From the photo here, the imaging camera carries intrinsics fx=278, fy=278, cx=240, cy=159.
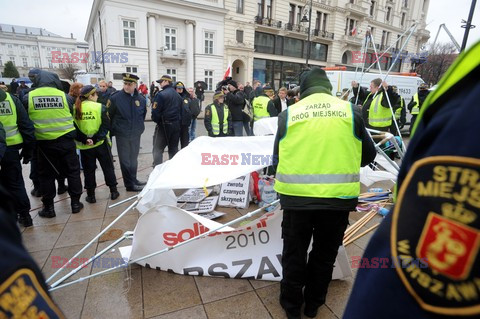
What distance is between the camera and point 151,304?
2.62 m

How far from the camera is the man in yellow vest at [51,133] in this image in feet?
13.7

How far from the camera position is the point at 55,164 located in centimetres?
446

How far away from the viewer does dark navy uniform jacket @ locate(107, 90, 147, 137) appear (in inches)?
211

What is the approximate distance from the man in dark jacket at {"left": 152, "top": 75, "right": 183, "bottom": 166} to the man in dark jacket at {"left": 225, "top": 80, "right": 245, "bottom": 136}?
1742 mm

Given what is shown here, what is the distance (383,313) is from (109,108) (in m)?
5.63

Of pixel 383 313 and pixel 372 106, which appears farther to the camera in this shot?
pixel 372 106

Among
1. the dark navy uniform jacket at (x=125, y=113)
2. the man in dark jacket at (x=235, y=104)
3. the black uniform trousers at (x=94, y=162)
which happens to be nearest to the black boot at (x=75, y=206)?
the black uniform trousers at (x=94, y=162)

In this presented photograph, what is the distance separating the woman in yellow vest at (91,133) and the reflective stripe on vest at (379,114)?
19.7 ft

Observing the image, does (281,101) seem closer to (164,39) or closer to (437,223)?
(437,223)

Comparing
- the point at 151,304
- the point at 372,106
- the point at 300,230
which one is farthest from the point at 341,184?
the point at 372,106

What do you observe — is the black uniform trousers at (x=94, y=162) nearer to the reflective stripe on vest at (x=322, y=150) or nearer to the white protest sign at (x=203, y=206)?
the white protest sign at (x=203, y=206)

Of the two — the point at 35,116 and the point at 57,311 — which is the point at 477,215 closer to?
the point at 57,311

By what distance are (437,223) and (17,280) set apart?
0.94m

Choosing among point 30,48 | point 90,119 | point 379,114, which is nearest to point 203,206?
point 90,119
